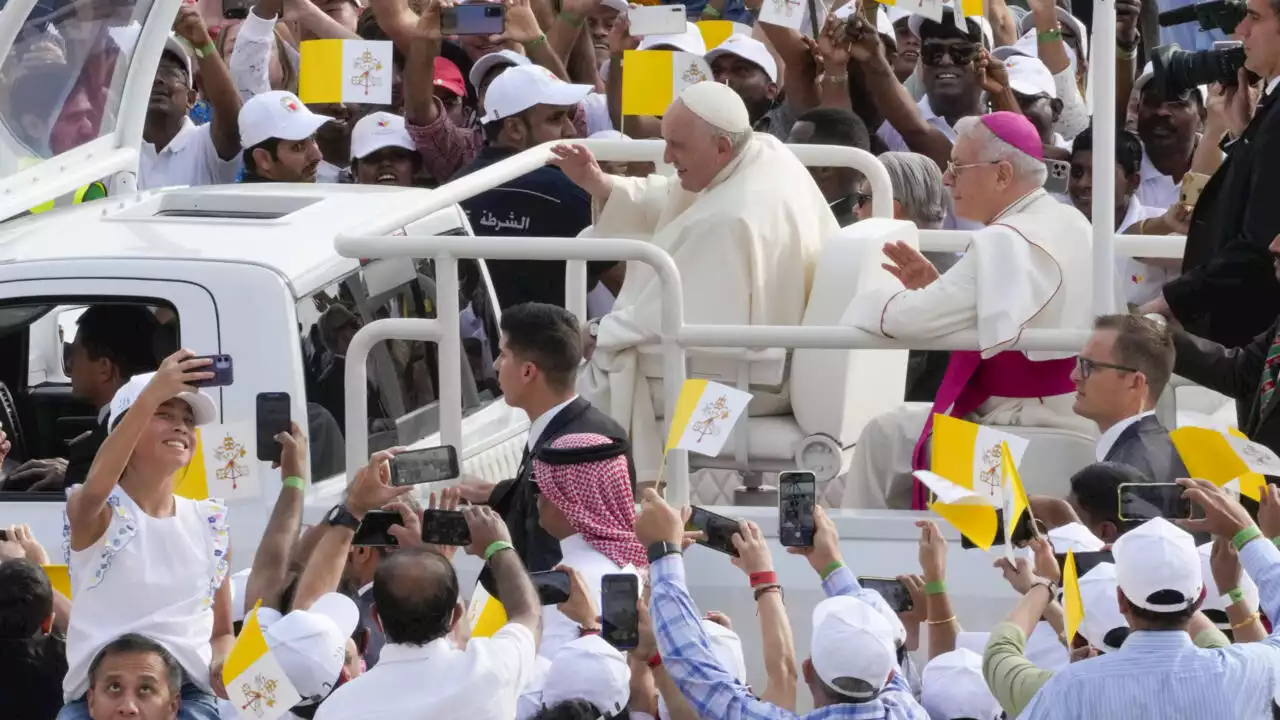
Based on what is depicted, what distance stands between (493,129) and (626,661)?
13.4 feet

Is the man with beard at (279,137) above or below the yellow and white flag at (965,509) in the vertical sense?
above

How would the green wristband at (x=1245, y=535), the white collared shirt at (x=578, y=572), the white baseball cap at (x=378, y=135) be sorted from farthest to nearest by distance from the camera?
1. the white baseball cap at (x=378, y=135)
2. the white collared shirt at (x=578, y=572)
3. the green wristband at (x=1245, y=535)

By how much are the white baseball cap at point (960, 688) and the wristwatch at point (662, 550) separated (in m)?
0.70

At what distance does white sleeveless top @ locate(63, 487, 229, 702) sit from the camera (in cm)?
540

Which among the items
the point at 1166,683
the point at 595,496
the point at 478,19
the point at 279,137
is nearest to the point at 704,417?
the point at 595,496

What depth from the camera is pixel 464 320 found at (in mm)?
7766

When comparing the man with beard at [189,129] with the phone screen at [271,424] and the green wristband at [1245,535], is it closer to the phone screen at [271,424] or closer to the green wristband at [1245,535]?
the phone screen at [271,424]

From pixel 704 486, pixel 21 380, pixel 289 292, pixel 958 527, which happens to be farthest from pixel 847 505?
pixel 21 380

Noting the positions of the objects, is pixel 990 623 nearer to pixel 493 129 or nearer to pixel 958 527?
pixel 958 527

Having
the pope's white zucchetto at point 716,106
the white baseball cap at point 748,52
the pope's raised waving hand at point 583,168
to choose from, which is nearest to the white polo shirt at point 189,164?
the white baseball cap at point 748,52

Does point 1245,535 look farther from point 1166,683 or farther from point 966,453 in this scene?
point 966,453

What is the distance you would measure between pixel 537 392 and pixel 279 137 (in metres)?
3.12

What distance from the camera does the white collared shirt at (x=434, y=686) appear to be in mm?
4820

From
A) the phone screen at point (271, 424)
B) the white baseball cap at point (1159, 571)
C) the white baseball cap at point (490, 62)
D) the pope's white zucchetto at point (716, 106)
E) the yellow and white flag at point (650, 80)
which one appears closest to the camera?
the white baseball cap at point (1159, 571)
